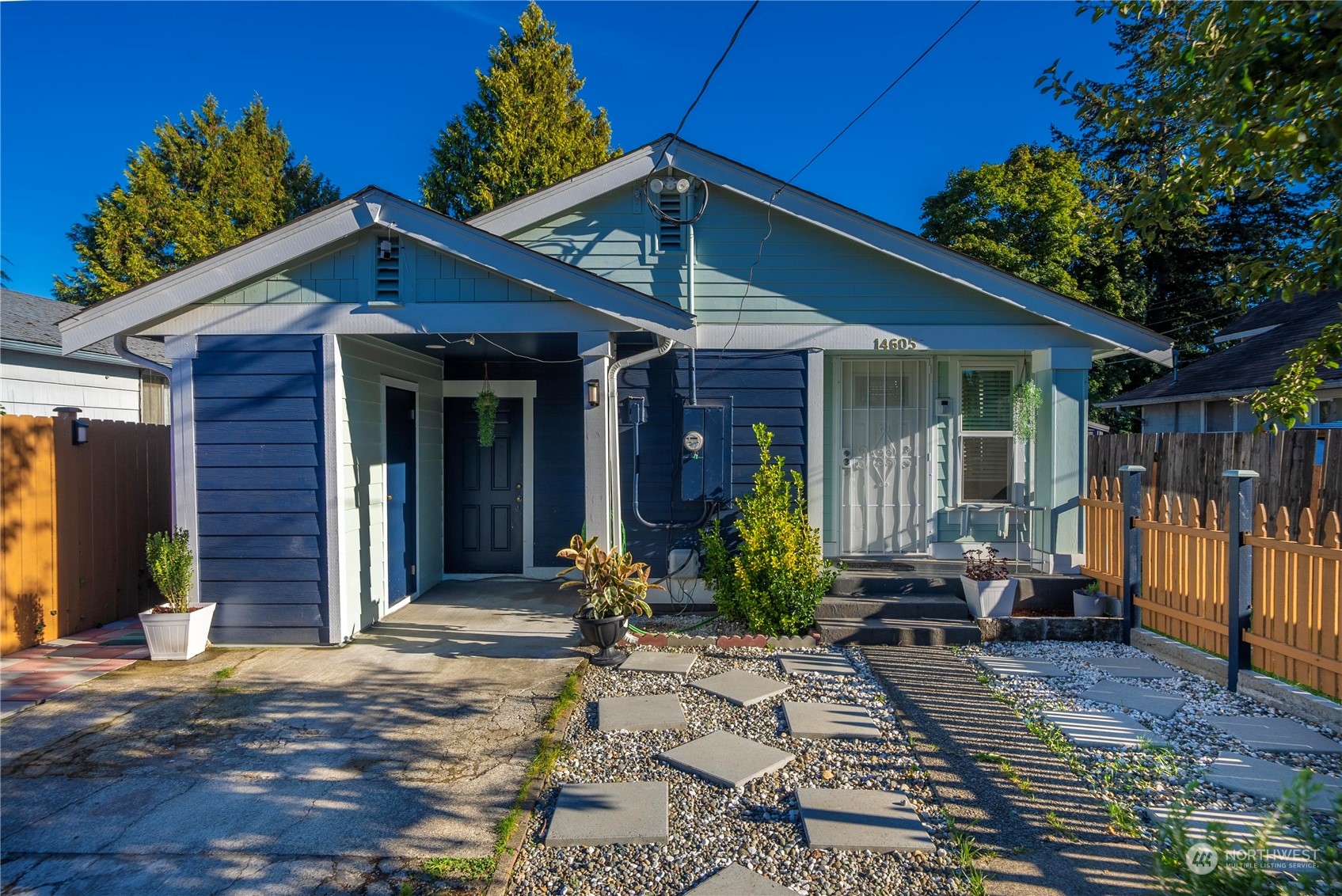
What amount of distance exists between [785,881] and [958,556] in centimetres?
553

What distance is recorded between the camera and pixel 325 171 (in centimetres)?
2338

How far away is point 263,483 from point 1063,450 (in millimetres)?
7237

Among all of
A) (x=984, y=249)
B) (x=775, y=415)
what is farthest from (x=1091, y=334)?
(x=984, y=249)

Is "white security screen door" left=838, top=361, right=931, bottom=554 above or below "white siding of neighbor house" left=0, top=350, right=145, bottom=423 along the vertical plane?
below

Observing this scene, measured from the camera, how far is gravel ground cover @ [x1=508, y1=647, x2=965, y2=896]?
273 centimetres

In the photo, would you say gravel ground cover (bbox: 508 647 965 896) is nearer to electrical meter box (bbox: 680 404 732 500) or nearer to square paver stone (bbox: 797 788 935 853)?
square paver stone (bbox: 797 788 935 853)

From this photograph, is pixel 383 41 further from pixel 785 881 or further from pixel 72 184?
pixel 72 184

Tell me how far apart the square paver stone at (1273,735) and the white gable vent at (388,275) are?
6.22 metres

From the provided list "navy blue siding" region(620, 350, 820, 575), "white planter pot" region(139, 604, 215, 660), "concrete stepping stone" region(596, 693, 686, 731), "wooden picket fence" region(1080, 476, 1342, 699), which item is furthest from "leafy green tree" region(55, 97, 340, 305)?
"wooden picket fence" region(1080, 476, 1342, 699)

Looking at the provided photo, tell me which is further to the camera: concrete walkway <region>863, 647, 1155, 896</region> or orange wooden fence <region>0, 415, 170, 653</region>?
orange wooden fence <region>0, 415, 170, 653</region>

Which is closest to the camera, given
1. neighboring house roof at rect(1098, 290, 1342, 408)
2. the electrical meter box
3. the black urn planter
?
the black urn planter

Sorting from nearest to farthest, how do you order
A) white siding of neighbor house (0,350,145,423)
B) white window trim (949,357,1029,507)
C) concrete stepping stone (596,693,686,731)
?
concrete stepping stone (596,693,686,731)
white window trim (949,357,1029,507)
white siding of neighbor house (0,350,145,423)

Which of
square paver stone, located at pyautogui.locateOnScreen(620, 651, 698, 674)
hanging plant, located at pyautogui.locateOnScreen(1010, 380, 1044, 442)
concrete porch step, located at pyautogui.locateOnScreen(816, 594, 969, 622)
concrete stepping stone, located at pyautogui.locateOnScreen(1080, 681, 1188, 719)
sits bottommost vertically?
concrete stepping stone, located at pyautogui.locateOnScreen(1080, 681, 1188, 719)

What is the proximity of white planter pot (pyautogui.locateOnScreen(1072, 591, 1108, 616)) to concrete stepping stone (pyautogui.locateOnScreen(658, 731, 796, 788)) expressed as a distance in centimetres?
397
